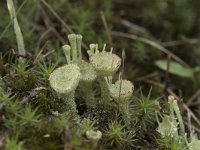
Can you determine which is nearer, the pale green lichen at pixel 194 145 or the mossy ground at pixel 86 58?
the mossy ground at pixel 86 58

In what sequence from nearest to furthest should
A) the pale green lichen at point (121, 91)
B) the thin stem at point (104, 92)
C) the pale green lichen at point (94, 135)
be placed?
1. the pale green lichen at point (94, 135)
2. the pale green lichen at point (121, 91)
3. the thin stem at point (104, 92)

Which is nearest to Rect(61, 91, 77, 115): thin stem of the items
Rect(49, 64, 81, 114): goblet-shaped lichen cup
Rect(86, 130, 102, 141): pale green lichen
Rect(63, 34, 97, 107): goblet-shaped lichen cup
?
Rect(49, 64, 81, 114): goblet-shaped lichen cup

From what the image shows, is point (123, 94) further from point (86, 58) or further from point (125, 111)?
point (86, 58)

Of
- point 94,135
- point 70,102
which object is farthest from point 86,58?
point 94,135

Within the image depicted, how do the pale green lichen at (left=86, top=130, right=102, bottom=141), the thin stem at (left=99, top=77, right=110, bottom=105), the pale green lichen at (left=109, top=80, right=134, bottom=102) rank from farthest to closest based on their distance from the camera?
the thin stem at (left=99, top=77, right=110, bottom=105) → the pale green lichen at (left=109, top=80, right=134, bottom=102) → the pale green lichen at (left=86, top=130, right=102, bottom=141)

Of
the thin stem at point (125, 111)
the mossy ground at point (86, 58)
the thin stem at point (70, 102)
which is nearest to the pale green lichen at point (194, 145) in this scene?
the mossy ground at point (86, 58)

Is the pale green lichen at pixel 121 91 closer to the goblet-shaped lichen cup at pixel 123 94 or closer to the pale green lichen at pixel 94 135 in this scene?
the goblet-shaped lichen cup at pixel 123 94

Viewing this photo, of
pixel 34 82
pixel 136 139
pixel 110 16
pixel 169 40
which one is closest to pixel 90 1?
pixel 110 16

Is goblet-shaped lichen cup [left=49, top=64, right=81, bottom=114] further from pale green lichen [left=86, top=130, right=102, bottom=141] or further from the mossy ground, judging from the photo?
pale green lichen [left=86, top=130, right=102, bottom=141]
